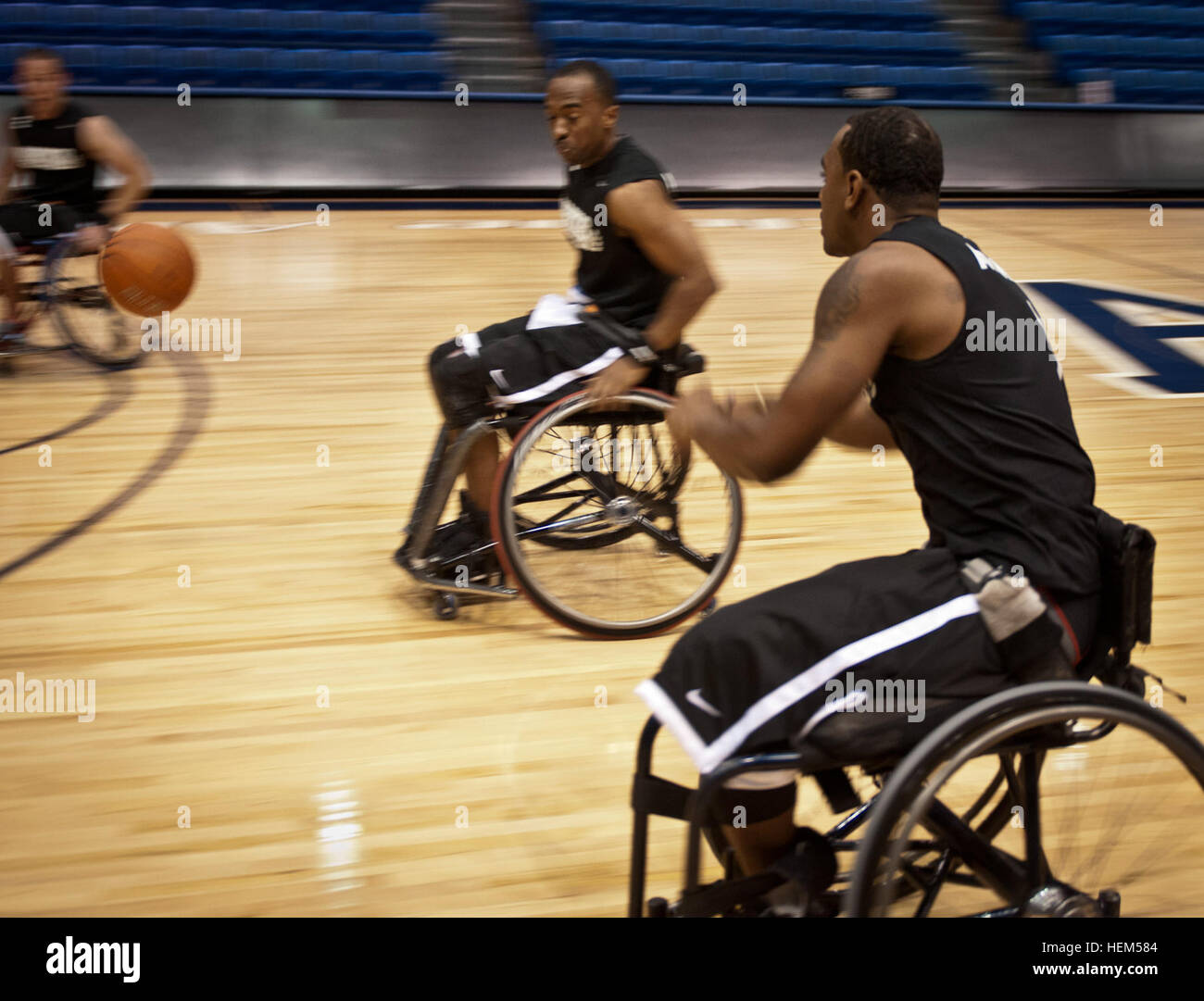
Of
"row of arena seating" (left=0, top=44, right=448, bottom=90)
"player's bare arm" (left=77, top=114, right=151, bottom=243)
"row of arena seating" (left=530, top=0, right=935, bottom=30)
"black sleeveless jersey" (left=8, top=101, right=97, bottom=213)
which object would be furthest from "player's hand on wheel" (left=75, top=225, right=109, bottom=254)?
"row of arena seating" (left=530, top=0, right=935, bottom=30)

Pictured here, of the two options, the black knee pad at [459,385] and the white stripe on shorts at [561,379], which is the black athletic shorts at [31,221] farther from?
the white stripe on shorts at [561,379]

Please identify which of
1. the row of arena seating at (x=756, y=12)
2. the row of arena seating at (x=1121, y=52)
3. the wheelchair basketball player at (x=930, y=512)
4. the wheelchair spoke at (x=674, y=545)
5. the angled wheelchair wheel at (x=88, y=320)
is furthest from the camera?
the row of arena seating at (x=1121, y=52)

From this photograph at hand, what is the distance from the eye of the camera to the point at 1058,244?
7.40 meters

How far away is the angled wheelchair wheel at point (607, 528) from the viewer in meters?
2.68

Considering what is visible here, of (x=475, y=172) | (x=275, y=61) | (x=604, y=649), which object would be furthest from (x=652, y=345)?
(x=275, y=61)

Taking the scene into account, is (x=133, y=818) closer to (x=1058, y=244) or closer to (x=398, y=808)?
(x=398, y=808)

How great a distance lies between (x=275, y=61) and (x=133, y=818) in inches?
309

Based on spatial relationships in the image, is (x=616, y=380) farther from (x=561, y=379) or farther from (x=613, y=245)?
(x=613, y=245)

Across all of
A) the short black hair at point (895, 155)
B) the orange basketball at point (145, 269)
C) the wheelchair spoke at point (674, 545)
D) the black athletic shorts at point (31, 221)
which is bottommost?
the wheelchair spoke at point (674, 545)

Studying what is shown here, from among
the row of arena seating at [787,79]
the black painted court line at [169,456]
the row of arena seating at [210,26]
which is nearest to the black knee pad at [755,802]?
the black painted court line at [169,456]

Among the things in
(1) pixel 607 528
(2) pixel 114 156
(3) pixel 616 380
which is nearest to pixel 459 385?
(3) pixel 616 380

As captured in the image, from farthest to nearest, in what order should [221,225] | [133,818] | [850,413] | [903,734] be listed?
[221,225] < [133,818] < [850,413] < [903,734]

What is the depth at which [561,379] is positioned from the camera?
275 cm

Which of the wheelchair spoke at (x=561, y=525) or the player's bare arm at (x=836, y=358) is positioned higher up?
the player's bare arm at (x=836, y=358)
